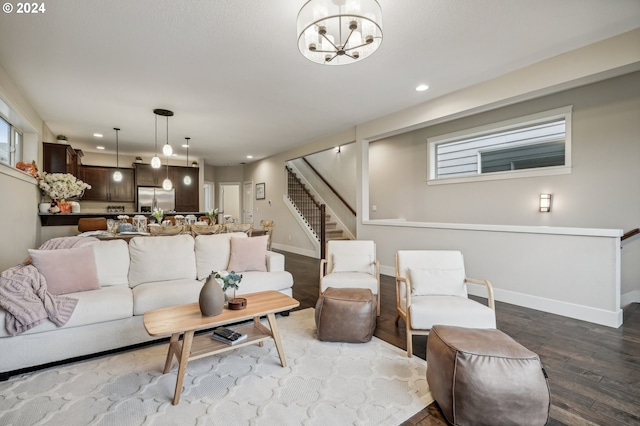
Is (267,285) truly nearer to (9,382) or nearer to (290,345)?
(290,345)

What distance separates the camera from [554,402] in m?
1.91

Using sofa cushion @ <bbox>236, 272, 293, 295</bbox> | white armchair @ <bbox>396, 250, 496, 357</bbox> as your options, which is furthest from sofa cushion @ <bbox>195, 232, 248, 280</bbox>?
white armchair @ <bbox>396, 250, 496, 357</bbox>

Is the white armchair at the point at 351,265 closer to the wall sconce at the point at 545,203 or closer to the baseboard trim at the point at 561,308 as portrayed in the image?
the baseboard trim at the point at 561,308

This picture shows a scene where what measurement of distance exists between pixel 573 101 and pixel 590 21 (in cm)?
182

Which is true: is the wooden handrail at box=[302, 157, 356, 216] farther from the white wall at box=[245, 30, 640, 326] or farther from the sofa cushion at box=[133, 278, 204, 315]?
the sofa cushion at box=[133, 278, 204, 315]

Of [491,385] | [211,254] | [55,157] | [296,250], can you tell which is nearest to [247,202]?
[296,250]

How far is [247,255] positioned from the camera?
358 cm

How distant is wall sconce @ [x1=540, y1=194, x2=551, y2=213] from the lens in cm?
430

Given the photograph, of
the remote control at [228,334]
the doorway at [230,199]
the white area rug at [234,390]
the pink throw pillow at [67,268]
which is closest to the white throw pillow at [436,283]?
the white area rug at [234,390]

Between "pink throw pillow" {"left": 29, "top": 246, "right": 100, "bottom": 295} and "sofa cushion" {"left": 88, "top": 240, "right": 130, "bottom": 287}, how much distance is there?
0.39ft

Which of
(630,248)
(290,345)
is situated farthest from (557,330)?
(290,345)

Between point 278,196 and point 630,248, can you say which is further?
point 278,196

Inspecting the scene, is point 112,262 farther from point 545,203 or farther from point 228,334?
point 545,203

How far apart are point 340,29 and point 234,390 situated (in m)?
2.67
